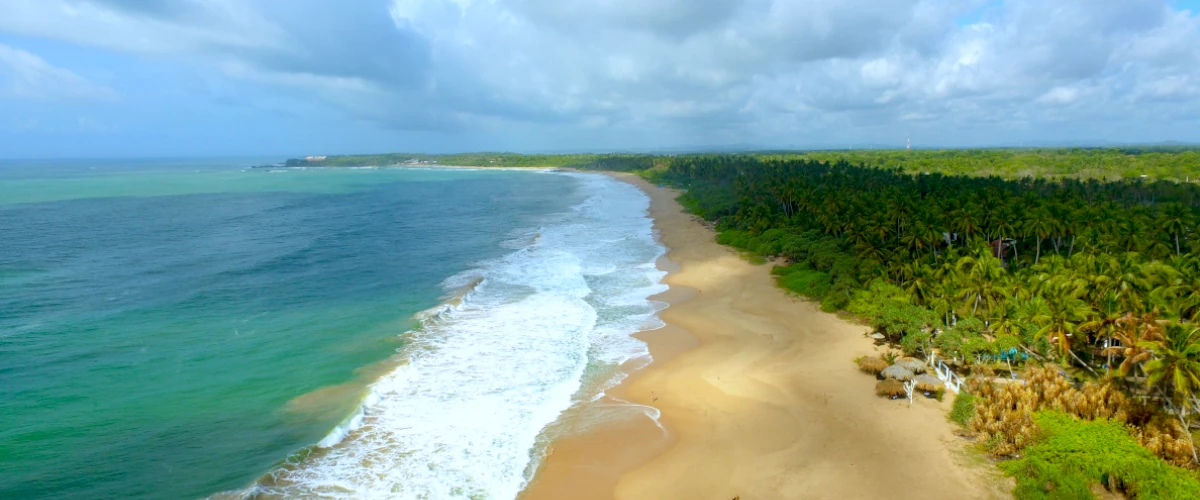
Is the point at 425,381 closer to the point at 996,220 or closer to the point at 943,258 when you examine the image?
the point at 943,258

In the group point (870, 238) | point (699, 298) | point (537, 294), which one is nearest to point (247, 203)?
point (537, 294)

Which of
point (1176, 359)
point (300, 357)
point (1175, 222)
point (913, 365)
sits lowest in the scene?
point (300, 357)

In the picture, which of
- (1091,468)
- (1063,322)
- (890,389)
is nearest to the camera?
(1091,468)

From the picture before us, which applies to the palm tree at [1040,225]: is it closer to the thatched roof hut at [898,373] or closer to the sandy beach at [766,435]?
the sandy beach at [766,435]

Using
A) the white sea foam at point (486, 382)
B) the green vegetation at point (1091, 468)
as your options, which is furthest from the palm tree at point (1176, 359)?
the white sea foam at point (486, 382)

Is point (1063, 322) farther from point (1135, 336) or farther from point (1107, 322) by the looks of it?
point (1135, 336)

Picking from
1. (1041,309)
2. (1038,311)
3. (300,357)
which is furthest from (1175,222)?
(300,357)
